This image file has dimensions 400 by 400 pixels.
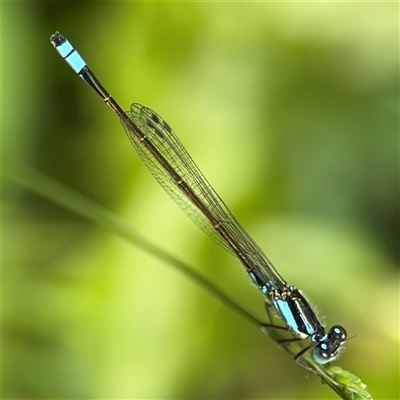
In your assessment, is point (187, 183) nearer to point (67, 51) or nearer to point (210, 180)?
point (210, 180)

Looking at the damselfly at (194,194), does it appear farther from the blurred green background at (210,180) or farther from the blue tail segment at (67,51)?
the blurred green background at (210,180)

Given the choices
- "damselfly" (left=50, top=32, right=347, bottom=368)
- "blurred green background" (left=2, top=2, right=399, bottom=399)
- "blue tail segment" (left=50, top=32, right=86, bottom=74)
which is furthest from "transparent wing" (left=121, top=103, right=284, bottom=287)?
"blue tail segment" (left=50, top=32, right=86, bottom=74)

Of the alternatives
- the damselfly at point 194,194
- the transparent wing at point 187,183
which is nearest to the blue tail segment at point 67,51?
the damselfly at point 194,194

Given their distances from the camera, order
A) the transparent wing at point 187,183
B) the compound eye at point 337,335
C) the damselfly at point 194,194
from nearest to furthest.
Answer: the compound eye at point 337,335 → the damselfly at point 194,194 → the transparent wing at point 187,183

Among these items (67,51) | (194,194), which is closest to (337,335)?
(194,194)

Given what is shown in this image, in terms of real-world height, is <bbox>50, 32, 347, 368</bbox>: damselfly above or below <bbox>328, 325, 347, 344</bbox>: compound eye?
above

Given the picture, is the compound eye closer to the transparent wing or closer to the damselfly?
the damselfly

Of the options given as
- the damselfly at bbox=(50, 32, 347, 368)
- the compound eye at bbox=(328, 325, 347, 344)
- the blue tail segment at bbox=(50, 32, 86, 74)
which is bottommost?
the compound eye at bbox=(328, 325, 347, 344)
